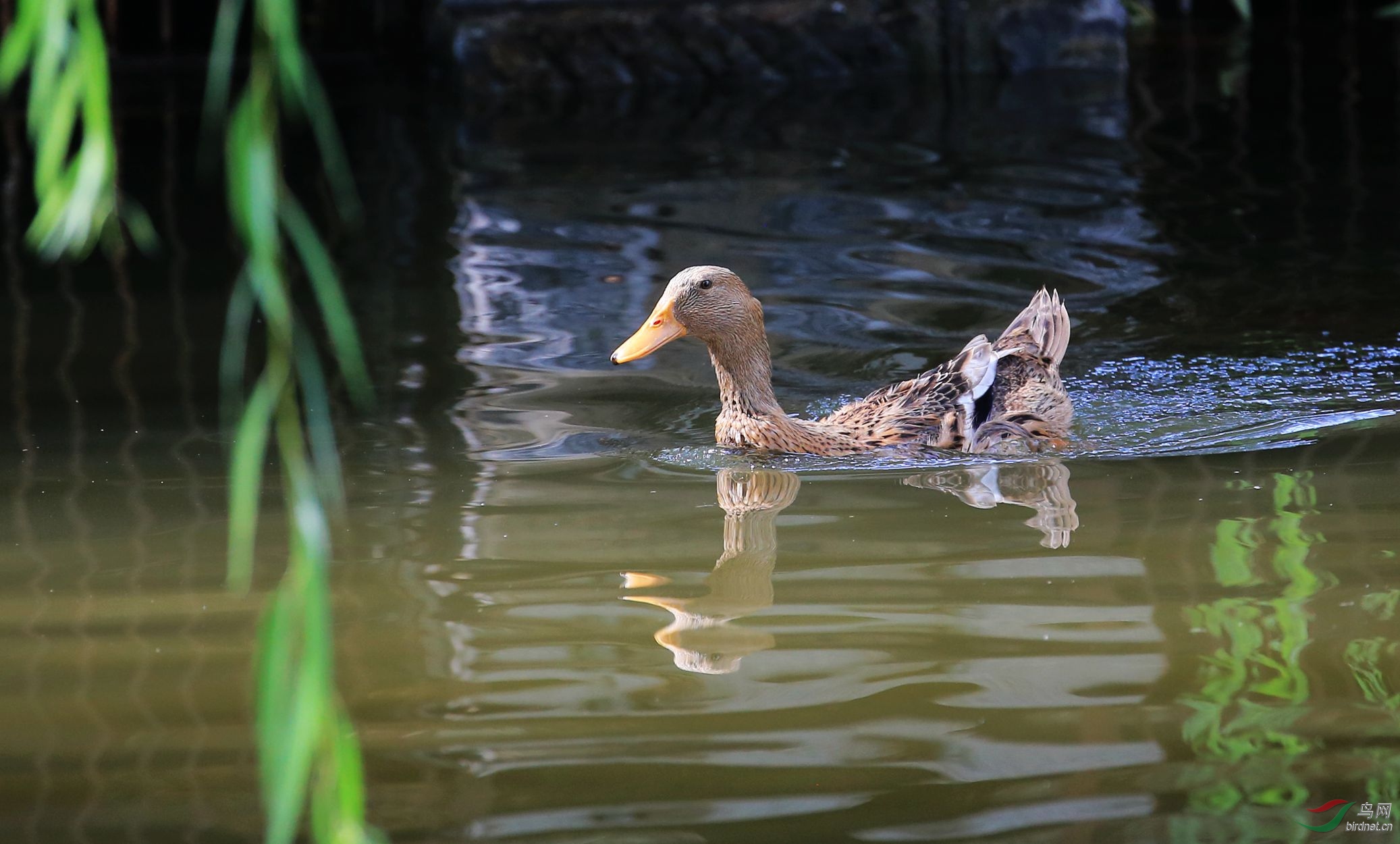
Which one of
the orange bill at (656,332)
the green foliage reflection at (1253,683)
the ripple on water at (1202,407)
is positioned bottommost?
the green foliage reflection at (1253,683)

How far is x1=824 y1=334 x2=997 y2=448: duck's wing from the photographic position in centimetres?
584

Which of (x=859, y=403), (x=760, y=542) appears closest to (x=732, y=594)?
(x=760, y=542)

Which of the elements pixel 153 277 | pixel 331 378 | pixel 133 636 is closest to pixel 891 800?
pixel 133 636

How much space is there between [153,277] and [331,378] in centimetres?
222

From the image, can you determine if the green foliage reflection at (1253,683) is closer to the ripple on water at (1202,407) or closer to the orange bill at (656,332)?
the ripple on water at (1202,407)

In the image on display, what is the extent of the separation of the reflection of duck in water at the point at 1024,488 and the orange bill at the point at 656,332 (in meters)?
1.09

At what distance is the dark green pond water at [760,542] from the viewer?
3.24 metres

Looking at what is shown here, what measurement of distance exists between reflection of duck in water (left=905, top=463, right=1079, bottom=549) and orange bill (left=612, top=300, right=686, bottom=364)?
1089mm

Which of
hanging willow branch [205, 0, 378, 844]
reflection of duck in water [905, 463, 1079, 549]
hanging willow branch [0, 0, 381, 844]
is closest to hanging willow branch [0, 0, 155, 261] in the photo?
hanging willow branch [0, 0, 381, 844]

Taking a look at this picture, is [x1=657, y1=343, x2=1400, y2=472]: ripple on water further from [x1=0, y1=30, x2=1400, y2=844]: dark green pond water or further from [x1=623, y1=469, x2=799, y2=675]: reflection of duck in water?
[x1=623, y1=469, x2=799, y2=675]: reflection of duck in water

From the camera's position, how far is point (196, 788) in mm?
3254

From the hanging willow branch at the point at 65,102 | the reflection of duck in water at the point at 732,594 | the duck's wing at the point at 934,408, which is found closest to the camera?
the hanging willow branch at the point at 65,102

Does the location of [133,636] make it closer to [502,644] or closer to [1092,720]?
[502,644]

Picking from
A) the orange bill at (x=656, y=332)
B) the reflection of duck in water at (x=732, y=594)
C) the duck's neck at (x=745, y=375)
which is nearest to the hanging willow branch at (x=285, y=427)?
the reflection of duck in water at (x=732, y=594)
